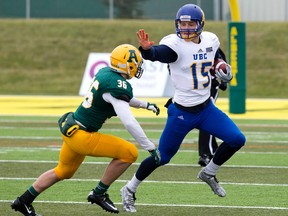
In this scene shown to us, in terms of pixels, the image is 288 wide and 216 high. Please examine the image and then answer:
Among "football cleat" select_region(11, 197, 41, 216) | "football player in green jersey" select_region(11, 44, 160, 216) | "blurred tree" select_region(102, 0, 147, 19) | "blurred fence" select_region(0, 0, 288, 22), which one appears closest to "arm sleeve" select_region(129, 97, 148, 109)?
"football player in green jersey" select_region(11, 44, 160, 216)

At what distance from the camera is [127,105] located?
7.45 metres

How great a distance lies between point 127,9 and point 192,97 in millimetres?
21898

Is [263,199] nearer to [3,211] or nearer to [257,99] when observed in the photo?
[3,211]

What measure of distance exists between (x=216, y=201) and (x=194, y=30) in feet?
5.00

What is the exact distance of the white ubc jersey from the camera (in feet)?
27.2

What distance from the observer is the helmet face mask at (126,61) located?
7609 millimetres

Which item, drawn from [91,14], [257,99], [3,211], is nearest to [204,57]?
[3,211]

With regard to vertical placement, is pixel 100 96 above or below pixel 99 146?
above

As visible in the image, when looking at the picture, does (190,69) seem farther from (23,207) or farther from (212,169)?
(23,207)

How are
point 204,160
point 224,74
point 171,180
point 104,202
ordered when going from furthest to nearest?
point 204,160
point 171,180
point 224,74
point 104,202

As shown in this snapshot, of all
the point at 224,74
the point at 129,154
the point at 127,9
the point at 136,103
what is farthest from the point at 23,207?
the point at 127,9

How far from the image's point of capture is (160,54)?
319 inches

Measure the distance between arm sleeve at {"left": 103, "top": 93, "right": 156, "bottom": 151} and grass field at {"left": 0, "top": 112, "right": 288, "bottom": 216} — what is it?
73 cm

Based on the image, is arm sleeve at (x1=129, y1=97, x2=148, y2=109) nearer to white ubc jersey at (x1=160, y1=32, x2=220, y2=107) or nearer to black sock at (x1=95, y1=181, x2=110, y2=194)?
white ubc jersey at (x1=160, y1=32, x2=220, y2=107)
